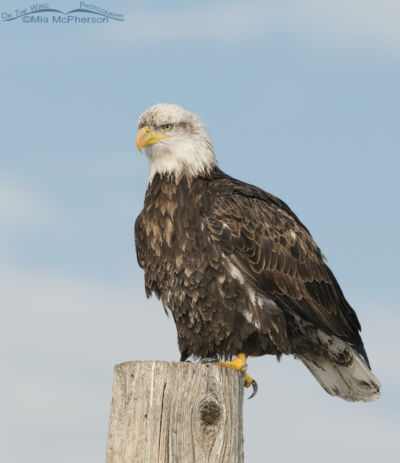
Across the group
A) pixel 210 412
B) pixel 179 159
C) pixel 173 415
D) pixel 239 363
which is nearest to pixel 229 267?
pixel 239 363

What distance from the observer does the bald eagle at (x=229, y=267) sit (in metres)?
7.88

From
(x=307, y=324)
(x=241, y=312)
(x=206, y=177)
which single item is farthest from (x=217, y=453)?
(x=206, y=177)

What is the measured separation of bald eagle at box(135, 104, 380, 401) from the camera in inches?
310

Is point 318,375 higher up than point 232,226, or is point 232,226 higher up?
point 232,226

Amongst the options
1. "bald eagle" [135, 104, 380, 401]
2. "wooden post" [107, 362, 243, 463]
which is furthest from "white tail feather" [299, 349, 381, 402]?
"wooden post" [107, 362, 243, 463]

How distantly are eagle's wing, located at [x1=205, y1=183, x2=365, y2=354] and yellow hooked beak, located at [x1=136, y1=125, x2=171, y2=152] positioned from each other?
3.11ft

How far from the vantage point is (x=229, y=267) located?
7855 millimetres

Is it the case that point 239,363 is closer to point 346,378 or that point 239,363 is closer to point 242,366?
point 242,366

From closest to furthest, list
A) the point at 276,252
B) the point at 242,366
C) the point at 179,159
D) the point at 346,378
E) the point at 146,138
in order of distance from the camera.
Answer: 1. the point at 242,366
2. the point at 276,252
3. the point at 146,138
4. the point at 179,159
5. the point at 346,378

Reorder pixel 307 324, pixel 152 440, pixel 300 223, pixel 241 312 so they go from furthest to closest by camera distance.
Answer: pixel 300 223
pixel 307 324
pixel 241 312
pixel 152 440

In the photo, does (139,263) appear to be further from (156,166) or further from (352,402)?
(352,402)

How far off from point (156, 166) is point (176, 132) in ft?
1.45

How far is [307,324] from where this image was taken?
8.44 meters

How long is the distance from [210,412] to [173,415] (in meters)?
0.29
